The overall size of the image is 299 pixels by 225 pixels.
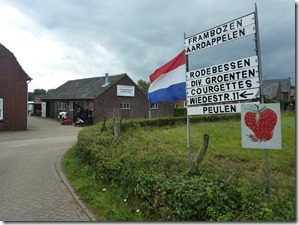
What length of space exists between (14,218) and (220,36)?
5.09 m

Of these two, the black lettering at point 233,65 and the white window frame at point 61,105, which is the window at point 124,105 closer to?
the white window frame at point 61,105

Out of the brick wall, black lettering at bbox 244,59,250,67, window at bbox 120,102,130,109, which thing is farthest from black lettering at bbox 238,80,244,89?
window at bbox 120,102,130,109

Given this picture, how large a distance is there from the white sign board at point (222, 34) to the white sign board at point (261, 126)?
5.03ft

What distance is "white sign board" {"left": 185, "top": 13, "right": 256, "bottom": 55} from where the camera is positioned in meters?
5.36

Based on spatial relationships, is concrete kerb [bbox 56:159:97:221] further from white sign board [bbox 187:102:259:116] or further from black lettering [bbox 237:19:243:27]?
black lettering [bbox 237:19:243:27]

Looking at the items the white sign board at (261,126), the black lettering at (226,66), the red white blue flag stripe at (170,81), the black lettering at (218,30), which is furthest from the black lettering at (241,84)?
the red white blue flag stripe at (170,81)

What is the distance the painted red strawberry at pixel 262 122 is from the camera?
4520mm

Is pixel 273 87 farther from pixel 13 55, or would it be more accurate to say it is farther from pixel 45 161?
pixel 45 161

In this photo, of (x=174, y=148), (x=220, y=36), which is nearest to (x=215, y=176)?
(x=220, y=36)

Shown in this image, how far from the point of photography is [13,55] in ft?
84.7

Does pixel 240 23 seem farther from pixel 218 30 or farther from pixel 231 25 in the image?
pixel 218 30

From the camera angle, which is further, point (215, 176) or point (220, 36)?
point (220, 36)

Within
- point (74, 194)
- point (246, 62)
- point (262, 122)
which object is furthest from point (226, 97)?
point (74, 194)

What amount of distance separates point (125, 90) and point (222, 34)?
3334cm
